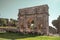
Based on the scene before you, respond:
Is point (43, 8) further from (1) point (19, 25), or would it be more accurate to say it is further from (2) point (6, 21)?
(2) point (6, 21)

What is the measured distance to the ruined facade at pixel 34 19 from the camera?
15977 mm

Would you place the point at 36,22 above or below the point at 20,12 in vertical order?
below

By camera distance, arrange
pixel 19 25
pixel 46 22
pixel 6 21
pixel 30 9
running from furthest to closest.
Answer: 1. pixel 6 21
2. pixel 19 25
3. pixel 30 9
4. pixel 46 22

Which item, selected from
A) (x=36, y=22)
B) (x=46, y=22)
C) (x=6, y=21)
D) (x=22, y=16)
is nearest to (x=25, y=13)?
(x=22, y=16)

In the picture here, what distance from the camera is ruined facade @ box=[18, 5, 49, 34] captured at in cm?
1598

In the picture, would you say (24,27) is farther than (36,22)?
Yes

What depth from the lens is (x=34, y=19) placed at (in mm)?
16984

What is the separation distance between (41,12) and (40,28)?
1.58 m

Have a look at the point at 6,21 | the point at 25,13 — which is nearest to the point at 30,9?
the point at 25,13

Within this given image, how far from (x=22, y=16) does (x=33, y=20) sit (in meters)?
1.51

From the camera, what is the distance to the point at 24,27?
17.8 metres

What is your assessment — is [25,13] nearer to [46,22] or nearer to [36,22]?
[36,22]

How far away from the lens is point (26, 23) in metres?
17.7

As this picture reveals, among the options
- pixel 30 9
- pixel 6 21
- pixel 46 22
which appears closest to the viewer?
pixel 46 22
